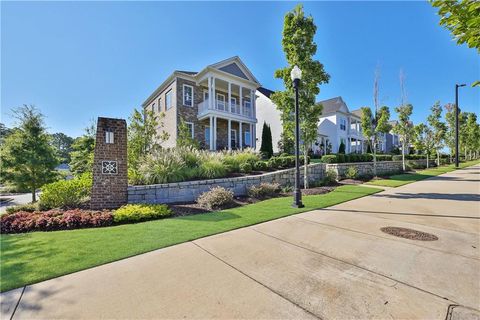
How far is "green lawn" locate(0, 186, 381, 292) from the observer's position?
301 cm

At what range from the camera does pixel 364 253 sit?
342 centimetres

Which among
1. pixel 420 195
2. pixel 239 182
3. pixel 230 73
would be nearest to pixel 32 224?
pixel 239 182

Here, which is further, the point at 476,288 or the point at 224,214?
the point at 224,214

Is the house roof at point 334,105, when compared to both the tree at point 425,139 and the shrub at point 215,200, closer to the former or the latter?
the tree at point 425,139

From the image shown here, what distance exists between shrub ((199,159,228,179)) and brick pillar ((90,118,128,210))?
115 inches

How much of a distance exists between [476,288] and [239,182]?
691cm

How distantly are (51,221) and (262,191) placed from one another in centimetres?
635

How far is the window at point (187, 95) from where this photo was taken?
17.8 m

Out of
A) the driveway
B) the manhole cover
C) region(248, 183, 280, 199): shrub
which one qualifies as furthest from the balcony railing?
the manhole cover

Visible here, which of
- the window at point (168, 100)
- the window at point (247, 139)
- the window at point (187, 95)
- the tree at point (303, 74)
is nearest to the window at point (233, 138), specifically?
the window at point (247, 139)

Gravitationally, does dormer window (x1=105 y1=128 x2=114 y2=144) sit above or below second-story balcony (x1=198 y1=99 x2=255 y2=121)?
below

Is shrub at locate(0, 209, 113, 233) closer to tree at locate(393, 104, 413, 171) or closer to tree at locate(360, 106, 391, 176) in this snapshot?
tree at locate(360, 106, 391, 176)

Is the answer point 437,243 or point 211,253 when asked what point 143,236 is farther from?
point 437,243

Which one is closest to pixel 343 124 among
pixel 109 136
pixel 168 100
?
pixel 168 100
